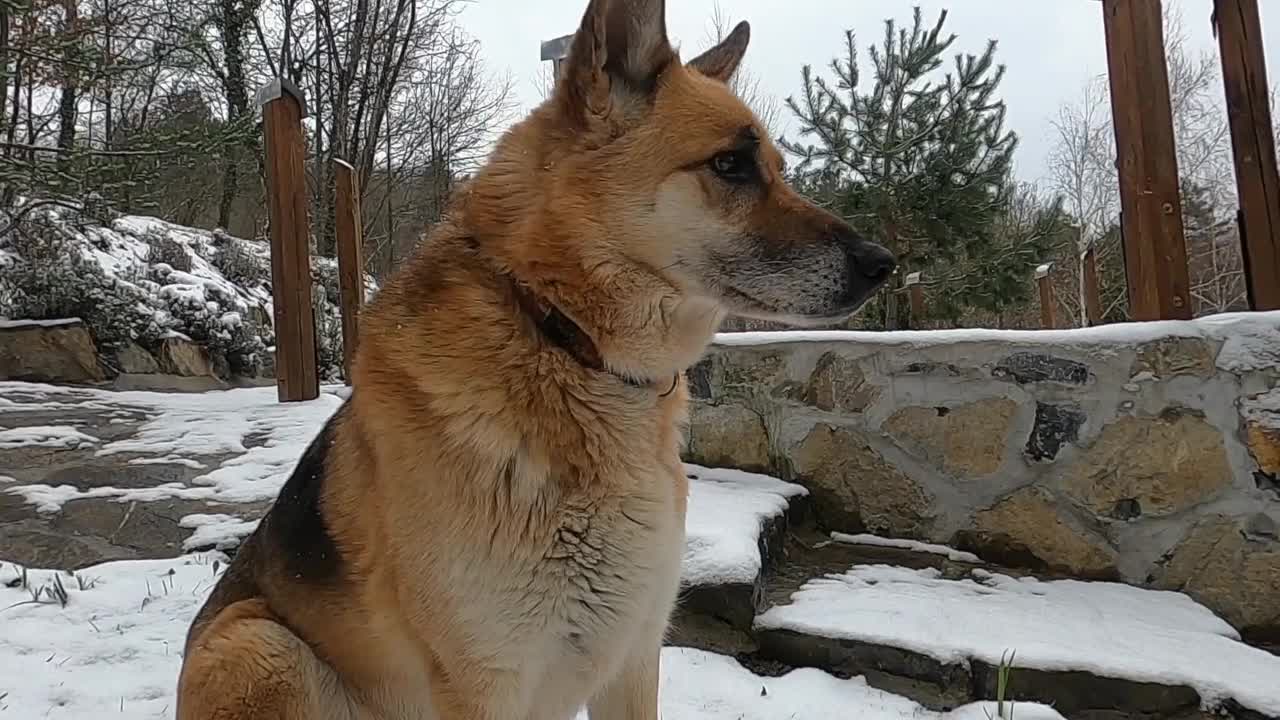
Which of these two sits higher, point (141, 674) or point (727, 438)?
point (727, 438)

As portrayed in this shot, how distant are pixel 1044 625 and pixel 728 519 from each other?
113 cm

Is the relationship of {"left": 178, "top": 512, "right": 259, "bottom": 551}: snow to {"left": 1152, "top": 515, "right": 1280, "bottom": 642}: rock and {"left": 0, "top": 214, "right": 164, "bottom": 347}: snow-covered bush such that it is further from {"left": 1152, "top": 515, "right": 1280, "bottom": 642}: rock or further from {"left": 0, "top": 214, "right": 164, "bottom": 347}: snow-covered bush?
{"left": 0, "top": 214, "right": 164, "bottom": 347}: snow-covered bush

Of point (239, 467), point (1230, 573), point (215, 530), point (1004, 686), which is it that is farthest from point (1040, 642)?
point (239, 467)

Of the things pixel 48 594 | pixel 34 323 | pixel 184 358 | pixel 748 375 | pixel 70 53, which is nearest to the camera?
pixel 48 594

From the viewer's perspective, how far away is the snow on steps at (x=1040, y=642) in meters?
2.31

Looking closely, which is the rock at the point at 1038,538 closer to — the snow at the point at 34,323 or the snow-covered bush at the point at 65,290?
the snow-covered bush at the point at 65,290

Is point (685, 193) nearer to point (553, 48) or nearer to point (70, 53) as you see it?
point (553, 48)

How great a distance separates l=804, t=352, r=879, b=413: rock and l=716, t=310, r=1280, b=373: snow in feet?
0.53

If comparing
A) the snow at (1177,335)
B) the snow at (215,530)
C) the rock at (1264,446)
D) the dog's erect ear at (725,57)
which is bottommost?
the snow at (215,530)

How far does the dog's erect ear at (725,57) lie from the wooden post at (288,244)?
16.2ft

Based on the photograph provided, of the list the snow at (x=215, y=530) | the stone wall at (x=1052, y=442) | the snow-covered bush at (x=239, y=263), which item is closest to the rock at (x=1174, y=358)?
the stone wall at (x=1052, y=442)

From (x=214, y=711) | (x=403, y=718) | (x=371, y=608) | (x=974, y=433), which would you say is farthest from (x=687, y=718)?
(x=974, y=433)

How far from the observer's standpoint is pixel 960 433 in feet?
11.4

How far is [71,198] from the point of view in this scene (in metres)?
6.71
